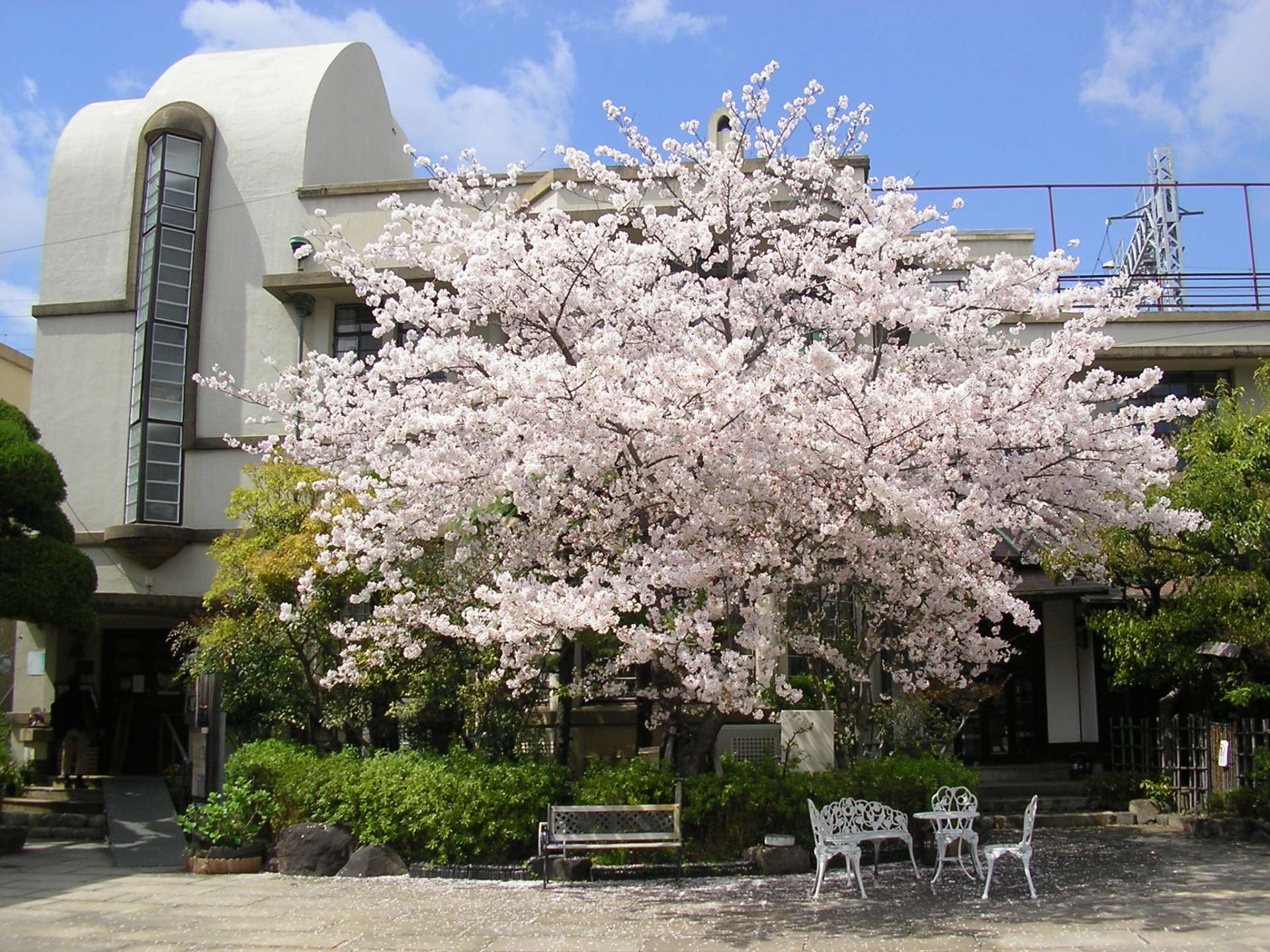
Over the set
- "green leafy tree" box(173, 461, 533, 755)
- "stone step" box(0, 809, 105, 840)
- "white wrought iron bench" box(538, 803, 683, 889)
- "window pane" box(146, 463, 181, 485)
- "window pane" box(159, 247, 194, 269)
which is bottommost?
"stone step" box(0, 809, 105, 840)

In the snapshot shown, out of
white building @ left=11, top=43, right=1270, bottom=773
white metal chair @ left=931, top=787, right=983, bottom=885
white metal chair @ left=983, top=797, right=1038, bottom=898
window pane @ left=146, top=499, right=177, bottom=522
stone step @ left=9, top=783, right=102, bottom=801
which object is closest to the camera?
white metal chair @ left=983, top=797, right=1038, bottom=898

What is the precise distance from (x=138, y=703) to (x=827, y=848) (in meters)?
14.1

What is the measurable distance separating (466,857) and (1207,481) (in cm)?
932

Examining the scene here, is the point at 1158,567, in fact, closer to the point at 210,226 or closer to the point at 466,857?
the point at 466,857

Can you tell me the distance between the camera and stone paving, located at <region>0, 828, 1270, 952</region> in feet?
29.8

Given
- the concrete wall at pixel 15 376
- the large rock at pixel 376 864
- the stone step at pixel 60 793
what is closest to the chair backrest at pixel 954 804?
the large rock at pixel 376 864

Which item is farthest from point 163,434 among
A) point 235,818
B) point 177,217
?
point 235,818

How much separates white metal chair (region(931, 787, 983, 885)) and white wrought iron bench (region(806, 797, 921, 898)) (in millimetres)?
302

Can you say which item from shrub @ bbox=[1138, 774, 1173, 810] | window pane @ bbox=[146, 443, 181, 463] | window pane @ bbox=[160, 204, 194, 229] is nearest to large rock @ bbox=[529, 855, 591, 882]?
shrub @ bbox=[1138, 774, 1173, 810]

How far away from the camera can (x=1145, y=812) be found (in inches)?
614

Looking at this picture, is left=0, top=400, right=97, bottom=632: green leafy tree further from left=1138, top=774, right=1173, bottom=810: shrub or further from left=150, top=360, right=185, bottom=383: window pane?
left=1138, top=774, right=1173, bottom=810: shrub

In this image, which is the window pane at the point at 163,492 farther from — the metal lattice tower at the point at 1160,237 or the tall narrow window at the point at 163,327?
the metal lattice tower at the point at 1160,237

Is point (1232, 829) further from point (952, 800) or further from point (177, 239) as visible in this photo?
point (177, 239)

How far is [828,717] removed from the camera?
13.1m
